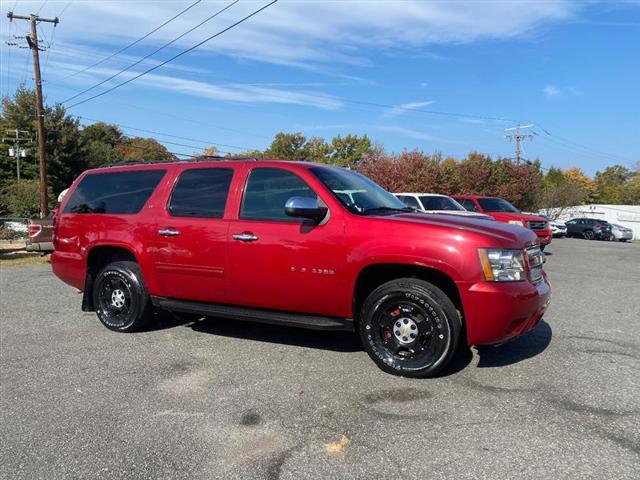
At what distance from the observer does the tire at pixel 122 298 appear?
5766 mm

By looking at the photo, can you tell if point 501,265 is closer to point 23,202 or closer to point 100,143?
point 23,202

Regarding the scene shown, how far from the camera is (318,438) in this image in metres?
3.36


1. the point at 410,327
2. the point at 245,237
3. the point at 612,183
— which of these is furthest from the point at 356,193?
the point at 612,183

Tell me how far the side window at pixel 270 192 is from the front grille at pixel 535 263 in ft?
6.44

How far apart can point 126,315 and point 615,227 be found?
3743cm

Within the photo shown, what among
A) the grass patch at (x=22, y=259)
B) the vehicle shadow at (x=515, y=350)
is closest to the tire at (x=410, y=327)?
the vehicle shadow at (x=515, y=350)

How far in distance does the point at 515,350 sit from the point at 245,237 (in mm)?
2889

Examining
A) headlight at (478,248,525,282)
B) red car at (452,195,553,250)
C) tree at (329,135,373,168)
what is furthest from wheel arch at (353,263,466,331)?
tree at (329,135,373,168)

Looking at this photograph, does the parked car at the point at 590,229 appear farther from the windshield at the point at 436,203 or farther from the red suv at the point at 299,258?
the red suv at the point at 299,258

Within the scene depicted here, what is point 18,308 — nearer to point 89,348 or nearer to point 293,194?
point 89,348

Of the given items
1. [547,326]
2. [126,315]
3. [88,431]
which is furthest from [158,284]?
[547,326]

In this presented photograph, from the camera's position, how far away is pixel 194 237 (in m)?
5.25

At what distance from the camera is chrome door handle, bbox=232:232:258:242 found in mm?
4910

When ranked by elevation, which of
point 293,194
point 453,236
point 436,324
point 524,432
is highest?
point 293,194
